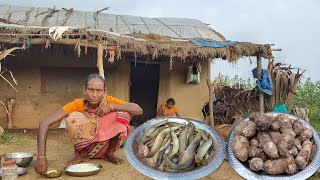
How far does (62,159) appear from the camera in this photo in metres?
5.49

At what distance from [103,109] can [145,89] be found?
7.16 meters

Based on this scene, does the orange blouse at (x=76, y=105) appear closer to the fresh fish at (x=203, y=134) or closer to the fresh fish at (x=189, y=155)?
the fresh fish at (x=203, y=134)

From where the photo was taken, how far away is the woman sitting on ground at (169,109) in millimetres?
8969

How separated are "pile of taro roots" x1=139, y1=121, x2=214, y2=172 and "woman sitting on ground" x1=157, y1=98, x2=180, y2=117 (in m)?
5.64

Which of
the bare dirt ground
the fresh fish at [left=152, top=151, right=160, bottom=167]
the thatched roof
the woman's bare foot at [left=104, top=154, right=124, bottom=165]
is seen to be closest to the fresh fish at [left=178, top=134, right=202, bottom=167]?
the fresh fish at [left=152, top=151, right=160, bottom=167]

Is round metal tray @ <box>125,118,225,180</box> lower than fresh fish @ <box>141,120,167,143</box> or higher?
lower

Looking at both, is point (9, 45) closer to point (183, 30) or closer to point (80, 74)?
point (80, 74)

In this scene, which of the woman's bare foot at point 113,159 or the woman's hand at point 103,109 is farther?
the woman's bare foot at point 113,159

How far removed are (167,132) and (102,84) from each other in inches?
53.4

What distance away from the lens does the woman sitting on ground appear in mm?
8969

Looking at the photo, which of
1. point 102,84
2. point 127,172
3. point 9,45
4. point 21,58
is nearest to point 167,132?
point 102,84

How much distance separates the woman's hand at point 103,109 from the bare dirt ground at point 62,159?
0.82 metres

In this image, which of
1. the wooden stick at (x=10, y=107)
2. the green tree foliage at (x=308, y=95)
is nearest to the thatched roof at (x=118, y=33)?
the wooden stick at (x=10, y=107)

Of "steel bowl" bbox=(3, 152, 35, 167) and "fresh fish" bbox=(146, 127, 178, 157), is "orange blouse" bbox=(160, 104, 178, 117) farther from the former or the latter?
"fresh fish" bbox=(146, 127, 178, 157)
